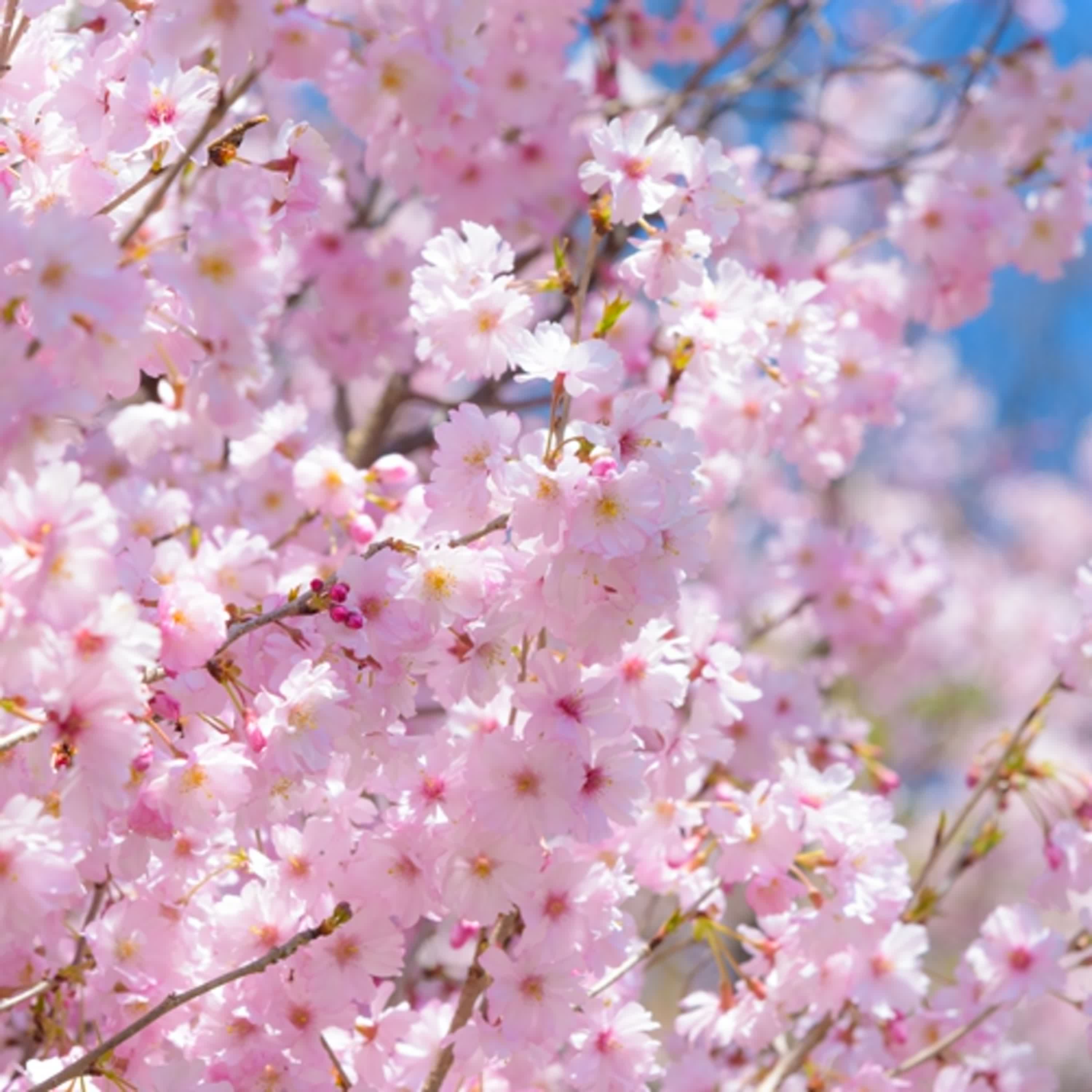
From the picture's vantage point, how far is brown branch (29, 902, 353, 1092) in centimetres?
141

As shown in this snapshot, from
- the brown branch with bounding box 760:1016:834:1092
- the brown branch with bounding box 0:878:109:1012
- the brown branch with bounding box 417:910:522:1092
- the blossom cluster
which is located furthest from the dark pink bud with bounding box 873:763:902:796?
the brown branch with bounding box 0:878:109:1012

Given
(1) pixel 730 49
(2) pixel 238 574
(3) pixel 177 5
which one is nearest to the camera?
(3) pixel 177 5

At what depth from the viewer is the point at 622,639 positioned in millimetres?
1521

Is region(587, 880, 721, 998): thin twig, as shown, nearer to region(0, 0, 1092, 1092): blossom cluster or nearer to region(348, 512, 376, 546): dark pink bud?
region(0, 0, 1092, 1092): blossom cluster

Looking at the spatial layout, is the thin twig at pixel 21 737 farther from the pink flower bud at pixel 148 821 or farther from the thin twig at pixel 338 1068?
the thin twig at pixel 338 1068

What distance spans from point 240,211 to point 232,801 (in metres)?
0.67

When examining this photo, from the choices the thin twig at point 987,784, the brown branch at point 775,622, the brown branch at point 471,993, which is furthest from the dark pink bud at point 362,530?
the brown branch at point 775,622

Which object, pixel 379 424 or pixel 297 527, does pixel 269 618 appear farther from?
pixel 379 424

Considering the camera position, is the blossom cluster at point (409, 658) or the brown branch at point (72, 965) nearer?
the blossom cluster at point (409, 658)

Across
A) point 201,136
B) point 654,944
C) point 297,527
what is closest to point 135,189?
point 201,136

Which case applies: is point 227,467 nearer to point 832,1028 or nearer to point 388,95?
point 388,95

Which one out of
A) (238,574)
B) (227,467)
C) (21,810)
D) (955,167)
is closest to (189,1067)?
(21,810)

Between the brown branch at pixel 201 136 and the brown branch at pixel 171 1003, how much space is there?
2.71ft

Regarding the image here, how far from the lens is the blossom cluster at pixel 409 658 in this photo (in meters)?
1.28
